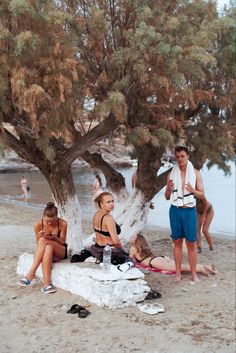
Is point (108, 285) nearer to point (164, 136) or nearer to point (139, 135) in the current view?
point (139, 135)

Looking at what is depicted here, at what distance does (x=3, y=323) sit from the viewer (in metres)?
5.57

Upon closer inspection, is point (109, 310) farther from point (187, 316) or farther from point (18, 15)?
point (18, 15)

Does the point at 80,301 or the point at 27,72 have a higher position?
the point at 27,72

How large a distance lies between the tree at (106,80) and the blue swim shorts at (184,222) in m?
1.09

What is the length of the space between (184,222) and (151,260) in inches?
52.6

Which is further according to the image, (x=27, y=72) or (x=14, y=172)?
(x=14, y=172)

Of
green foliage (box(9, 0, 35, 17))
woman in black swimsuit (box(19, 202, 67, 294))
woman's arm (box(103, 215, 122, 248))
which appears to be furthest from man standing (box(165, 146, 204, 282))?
green foliage (box(9, 0, 35, 17))

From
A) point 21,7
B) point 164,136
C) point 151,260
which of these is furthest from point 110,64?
point 151,260

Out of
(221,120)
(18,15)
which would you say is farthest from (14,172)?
(18,15)

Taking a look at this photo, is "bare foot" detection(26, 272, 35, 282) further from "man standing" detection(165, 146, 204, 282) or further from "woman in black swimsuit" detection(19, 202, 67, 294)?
"man standing" detection(165, 146, 204, 282)

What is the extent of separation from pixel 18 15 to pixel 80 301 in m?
3.56

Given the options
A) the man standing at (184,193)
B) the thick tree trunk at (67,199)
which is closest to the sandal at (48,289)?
the thick tree trunk at (67,199)

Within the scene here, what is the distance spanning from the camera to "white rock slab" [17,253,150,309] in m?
5.88

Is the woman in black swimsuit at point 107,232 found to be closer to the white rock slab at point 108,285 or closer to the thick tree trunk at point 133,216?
the white rock slab at point 108,285
